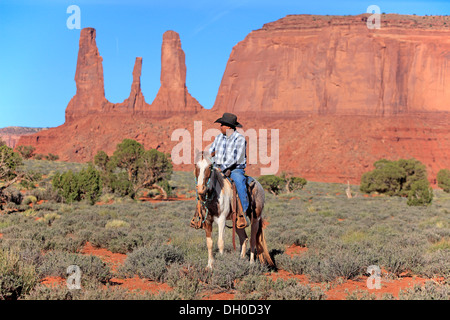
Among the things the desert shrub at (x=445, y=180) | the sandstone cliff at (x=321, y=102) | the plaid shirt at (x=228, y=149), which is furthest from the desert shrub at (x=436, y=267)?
the sandstone cliff at (x=321, y=102)

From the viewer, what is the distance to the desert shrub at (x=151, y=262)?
756 centimetres

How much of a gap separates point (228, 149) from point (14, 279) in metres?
3.84

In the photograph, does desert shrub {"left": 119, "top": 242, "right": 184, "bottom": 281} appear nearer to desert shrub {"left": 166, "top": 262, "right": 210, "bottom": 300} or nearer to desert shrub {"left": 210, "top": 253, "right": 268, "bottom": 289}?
desert shrub {"left": 166, "top": 262, "right": 210, "bottom": 300}

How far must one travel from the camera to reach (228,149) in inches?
298

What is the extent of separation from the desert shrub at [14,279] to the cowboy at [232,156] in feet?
11.0

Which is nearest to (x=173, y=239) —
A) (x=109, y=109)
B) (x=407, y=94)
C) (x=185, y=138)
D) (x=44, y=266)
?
(x=44, y=266)

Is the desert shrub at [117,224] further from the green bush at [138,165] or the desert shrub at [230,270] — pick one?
the green bush at [138,165]

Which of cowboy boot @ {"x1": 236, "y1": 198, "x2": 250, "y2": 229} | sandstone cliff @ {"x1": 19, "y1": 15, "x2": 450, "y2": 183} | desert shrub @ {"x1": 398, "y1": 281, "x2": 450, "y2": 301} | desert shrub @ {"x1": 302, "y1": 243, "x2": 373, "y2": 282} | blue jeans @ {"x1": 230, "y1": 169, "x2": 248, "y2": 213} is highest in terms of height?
sandstone cliff @ {"x1": 19, "y1": 15, "x2": 450, "y2": 183}

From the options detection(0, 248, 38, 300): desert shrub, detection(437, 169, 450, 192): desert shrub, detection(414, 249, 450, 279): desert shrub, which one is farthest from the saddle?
detection(437, 169, 450, 192): desert shrub

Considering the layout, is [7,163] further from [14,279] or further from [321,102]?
[321,102]

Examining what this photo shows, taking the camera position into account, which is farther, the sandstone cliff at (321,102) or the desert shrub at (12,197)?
the sandstone cliff at (321,102)

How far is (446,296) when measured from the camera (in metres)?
5.89

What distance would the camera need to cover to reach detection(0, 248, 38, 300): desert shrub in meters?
5.83
